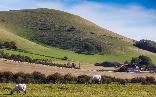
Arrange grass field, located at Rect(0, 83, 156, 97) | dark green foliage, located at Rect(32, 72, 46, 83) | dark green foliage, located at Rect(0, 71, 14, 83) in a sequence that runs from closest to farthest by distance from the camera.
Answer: grass field, located at Rect(0, 83, 156, 97) < dark green foliage, located at Rect(0, 71, 14, 83) < dark green foliage, located at Rect(32, 72, 46, 83)

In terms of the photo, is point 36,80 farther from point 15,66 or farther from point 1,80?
point 15,66

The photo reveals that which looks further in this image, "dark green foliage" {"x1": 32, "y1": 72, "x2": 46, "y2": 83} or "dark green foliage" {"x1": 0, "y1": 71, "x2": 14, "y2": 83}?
"dark green foliage" {"x1": 32, "y1": 72, "x2": 46, "y2": 83}

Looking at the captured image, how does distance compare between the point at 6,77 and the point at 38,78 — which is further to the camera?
the point at 38,78

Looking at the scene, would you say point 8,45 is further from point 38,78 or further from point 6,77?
point 6,77

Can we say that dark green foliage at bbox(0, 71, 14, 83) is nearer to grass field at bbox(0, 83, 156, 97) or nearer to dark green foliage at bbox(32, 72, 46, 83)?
dark green foliage at bbox(32, 72, 46, 83)

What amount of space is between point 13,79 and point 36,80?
407 cm

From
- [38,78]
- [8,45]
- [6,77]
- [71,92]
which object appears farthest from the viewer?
[8,45]

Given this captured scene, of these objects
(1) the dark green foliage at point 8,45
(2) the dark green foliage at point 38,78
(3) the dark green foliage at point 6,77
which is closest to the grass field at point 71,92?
(3) the dark green foliage at point 6,77

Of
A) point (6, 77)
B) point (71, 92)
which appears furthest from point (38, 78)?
point (71, 92)

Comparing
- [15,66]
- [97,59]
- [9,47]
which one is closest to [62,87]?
[15,66]

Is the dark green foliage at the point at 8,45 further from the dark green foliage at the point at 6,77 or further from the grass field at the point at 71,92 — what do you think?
the grass field at the point at 71,92

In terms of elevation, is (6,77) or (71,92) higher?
(6,77)

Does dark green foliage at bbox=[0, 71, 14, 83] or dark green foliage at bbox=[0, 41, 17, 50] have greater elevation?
dark green foliage at bbox=[0, 41, 17, 50]

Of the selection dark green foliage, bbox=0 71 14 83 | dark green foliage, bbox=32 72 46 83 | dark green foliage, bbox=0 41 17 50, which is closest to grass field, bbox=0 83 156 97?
dark green foliage, bbox=0 71 14 83
